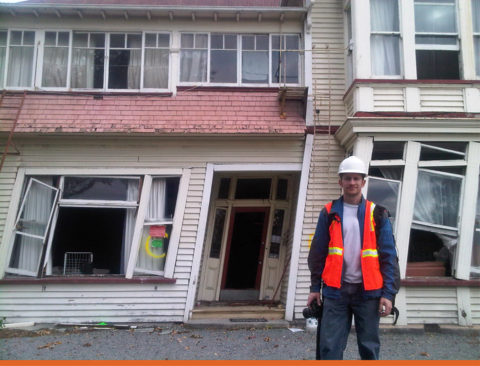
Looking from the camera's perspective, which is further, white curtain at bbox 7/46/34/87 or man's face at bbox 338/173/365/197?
white curtain at bbox 7/46/34/87

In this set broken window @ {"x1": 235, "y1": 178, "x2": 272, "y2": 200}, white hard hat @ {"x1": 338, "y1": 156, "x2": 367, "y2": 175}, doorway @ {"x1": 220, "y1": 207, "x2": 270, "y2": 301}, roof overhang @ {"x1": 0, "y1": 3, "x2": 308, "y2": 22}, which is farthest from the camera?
broken window @ {"x1": 235, "y1": 178, "x2": 272, "y2": 200}

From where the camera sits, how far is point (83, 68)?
8.09 m

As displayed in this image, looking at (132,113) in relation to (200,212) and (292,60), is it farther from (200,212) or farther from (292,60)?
(292,60)

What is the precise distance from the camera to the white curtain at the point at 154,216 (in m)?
7.53

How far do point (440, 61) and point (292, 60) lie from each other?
2.72 m

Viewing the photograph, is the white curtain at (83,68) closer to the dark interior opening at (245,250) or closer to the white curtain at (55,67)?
the white curtain at (55,67)

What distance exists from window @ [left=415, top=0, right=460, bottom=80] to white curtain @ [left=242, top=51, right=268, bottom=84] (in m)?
2.83

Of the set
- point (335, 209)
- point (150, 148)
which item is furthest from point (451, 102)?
point (150, 148)

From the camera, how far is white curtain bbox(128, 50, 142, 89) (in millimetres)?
8070

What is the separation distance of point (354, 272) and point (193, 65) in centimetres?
591

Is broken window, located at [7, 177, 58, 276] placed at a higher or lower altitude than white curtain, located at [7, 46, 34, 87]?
lower

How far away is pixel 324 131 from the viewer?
7785mm

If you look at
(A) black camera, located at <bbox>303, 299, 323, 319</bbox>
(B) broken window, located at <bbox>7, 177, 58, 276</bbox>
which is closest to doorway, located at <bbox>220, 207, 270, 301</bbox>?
(B) broken window, located at <bbox>7, 177, 58, 276</bbox>

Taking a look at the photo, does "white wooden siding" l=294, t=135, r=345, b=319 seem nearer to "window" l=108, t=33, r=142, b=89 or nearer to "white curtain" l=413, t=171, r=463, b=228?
"white curtain" l=413, t=171, r=463, b=228
